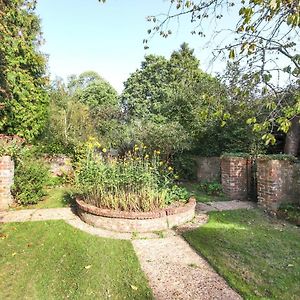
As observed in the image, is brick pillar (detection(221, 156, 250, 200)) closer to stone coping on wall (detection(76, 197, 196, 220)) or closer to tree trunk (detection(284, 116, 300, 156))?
tree trunk (detection(284, 116, 300, 156))

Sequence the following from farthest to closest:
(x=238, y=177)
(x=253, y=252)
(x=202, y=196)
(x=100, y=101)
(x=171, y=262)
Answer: (x=100, y=101) → (x=202, y=196) → (x=238, y=177) → (x=253, y=252) → (x=171, y=262)

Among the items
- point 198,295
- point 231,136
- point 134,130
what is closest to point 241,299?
point 198,295

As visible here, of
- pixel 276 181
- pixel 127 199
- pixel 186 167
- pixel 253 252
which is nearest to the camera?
pixel 253 252

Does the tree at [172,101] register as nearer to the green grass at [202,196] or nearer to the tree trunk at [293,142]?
the green grass at [202,196]

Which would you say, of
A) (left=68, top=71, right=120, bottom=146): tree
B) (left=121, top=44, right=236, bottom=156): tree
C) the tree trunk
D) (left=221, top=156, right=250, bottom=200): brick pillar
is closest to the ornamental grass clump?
(left=121, top=44, right=236, bottom=156): tree

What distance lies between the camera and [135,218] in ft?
18.6

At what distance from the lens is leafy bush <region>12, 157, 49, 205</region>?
796cm

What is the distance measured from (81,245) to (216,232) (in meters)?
2.58

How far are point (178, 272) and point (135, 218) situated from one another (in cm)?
183

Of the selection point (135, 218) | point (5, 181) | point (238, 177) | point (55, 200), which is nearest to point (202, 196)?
point (238, 177)

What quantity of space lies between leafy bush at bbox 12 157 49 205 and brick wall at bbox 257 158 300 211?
6285mm

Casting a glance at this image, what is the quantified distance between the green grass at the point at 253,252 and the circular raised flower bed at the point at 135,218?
54 centimetres

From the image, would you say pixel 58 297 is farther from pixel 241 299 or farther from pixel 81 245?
pixel 241 299

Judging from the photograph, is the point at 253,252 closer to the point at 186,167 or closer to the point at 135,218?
the point at 135,218
